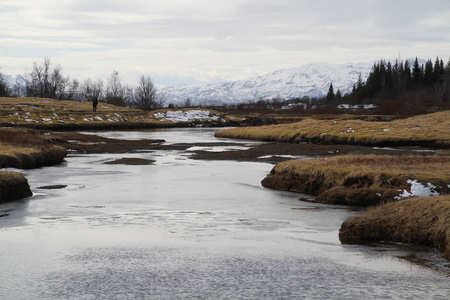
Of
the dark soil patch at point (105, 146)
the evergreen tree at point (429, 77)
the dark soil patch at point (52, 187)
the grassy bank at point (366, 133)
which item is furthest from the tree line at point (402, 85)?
the dark soil patch at point (52, 187)

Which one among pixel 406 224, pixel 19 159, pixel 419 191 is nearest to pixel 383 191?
pixel 419 191

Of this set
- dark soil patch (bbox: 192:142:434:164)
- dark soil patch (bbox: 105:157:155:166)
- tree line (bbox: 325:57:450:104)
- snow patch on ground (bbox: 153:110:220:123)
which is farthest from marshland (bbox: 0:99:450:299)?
tree line (bbox: 325:57:450:104)

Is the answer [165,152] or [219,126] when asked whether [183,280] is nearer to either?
[165,152]

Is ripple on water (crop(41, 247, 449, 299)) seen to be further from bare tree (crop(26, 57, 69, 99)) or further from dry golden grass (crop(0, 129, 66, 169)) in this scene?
bare tree (crop(26, 57, 69, 99))

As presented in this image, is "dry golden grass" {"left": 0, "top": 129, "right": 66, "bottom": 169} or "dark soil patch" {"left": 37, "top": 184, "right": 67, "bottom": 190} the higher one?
"dry golden grass" {"left": 0, "top": 129, "right": 66, "bottom": 169}

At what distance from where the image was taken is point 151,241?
17188 mm

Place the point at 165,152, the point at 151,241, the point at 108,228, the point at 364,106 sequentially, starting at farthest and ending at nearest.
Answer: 1. the point at 364,106
2. the point at 165,152
3. the point at 108,228
4. the point at 151,241

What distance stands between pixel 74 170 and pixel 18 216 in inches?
660

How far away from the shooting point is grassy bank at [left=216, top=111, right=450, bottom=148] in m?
58.0

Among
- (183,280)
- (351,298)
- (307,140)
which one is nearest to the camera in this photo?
(351,298)

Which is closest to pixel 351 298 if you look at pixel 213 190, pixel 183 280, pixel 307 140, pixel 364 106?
pixel 183 280

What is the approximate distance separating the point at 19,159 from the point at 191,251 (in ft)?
78.1

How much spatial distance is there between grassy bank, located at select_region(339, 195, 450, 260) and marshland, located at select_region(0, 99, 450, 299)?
0.13 ft

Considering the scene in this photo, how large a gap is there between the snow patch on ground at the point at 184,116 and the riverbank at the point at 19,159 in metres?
81.3
